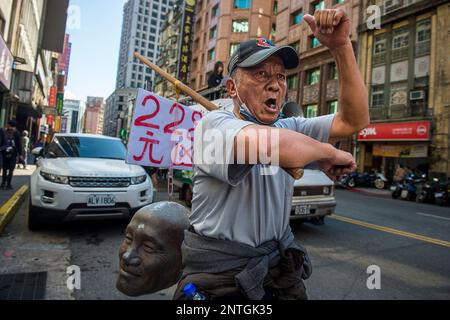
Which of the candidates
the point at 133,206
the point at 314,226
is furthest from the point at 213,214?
the point at 314,226

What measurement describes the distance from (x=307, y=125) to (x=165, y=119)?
1.11 m

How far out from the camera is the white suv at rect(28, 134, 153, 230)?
4469mm

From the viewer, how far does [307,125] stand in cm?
151

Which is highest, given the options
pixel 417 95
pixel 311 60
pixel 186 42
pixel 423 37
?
pixel 186 42

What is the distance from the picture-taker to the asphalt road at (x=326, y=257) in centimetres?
319

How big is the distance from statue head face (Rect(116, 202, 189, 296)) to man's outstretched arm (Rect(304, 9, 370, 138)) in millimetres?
905

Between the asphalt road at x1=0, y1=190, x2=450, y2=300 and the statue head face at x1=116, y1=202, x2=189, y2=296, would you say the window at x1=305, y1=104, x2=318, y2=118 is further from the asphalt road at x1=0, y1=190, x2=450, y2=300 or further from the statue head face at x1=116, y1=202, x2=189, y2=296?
the statue head face at x1=116, y1=202, x2=189, y2=296

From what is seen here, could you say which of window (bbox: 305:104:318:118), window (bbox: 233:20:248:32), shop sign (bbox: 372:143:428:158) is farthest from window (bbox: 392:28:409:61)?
window (bbox: 233:20:248:32)

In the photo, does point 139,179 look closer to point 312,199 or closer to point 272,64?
point 312,199

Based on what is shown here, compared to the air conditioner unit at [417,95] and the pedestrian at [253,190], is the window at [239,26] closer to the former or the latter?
the air conditioner unit at [417,95]

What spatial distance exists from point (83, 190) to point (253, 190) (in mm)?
4009

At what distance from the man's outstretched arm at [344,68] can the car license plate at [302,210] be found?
4.24 m

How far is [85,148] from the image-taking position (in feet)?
18.6

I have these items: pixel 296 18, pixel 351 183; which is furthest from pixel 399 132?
pixel 296 18
